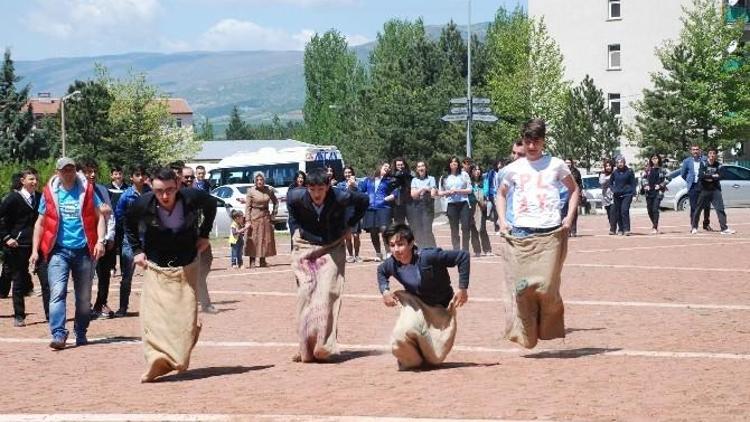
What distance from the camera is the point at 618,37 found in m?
72.9

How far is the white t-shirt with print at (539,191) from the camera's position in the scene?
11.5 metres

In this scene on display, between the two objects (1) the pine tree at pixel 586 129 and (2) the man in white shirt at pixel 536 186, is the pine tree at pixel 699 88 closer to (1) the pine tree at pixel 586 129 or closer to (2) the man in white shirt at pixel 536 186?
(1) the pine tree at pixel 586 129

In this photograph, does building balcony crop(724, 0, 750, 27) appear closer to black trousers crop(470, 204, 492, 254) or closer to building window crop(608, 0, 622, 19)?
building window crop(608, 0, 622, 19)

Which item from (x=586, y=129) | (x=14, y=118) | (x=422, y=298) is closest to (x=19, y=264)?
(x=422, y=298)

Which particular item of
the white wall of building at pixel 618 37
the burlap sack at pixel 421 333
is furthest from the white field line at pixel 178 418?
the white wall of building at pixel 618 37

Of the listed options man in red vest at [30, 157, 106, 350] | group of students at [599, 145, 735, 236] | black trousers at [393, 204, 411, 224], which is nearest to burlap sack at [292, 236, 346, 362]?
man in red vest at [30, 157, 106, 350]

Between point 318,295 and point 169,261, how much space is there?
1256 mm

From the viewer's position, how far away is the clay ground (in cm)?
892

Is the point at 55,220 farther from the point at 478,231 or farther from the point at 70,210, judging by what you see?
the point at 478,231

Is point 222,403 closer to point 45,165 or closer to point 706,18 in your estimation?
point 45,165

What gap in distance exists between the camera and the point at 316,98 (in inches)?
4855

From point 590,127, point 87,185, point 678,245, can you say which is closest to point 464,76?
point 590,127

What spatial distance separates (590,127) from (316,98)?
6027 cm

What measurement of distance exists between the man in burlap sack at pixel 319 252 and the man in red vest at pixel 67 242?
2.37 m
